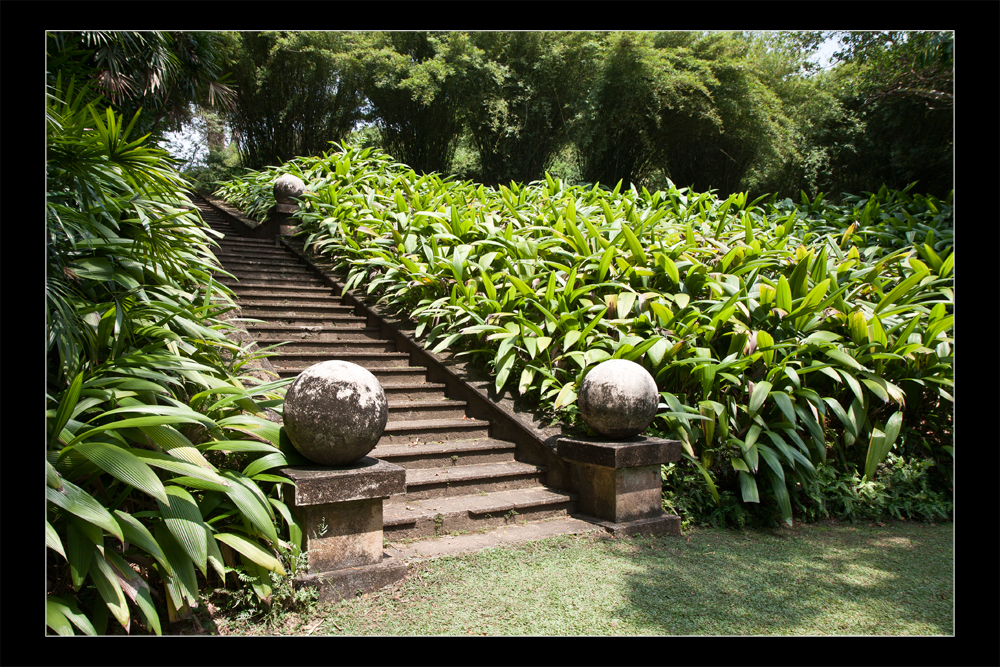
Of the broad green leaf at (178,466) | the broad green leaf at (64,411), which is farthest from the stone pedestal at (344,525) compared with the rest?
the broad green leaf at (64,411)

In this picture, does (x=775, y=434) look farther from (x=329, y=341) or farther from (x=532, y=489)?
(x=329, y=341)

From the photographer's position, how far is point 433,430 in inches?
159

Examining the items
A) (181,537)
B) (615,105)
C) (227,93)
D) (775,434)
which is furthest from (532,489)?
(615,105)

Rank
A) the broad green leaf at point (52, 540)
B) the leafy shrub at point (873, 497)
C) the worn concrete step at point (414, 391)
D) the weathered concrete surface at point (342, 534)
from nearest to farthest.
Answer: the broad green leaf at point (52, 540), the weathered concrete surface at point (342, 534), the leafy shrub at point (873, 497), the worn concrete step at point (414, 391)

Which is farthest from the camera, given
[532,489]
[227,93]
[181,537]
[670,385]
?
[227,93]

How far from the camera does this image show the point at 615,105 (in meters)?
11.3

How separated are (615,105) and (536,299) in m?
8.01

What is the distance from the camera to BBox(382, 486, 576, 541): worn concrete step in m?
3.05

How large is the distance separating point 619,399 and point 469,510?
974mm

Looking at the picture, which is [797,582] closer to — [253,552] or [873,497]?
[873,497]

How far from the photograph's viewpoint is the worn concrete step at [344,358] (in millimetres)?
4566

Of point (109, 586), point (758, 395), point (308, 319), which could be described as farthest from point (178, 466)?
point (308, 319)

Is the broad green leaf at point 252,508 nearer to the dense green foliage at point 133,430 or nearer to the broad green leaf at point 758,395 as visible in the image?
the dense green foliage at point 133,430

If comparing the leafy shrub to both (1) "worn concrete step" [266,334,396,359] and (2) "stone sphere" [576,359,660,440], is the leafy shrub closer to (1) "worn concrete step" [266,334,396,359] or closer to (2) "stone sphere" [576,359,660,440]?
(2) "stone sphere" [576,359,660,440]
